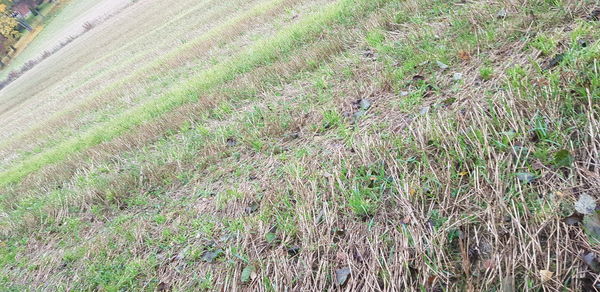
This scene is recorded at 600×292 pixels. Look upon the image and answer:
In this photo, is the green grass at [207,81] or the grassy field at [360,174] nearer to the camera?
the grassy field at [360,174]

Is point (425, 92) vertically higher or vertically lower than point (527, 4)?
lower

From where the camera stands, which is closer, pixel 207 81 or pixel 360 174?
pixel 360 174

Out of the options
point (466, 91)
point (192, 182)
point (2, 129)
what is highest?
point (466, 91)

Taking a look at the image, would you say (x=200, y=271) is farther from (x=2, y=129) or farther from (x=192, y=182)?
(x=2, y=129)

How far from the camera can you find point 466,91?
345cm

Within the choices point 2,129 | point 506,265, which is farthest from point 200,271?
point 2,129

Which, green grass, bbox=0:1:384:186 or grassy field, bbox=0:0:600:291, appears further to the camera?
green grass, bbox=0:1:384:186

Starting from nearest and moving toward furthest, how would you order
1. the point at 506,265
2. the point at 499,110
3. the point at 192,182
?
the point at 506,265 → the point at 499,110 → the point at 192,182

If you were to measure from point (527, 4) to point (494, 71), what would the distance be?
124 cm

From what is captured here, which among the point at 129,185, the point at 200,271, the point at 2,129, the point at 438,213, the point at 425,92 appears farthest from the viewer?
the point at 2,129

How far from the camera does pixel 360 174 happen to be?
10.4 feet

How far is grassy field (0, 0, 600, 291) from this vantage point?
2254 mm

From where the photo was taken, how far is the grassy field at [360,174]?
88.7 inches

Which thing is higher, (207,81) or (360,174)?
(360,174)
